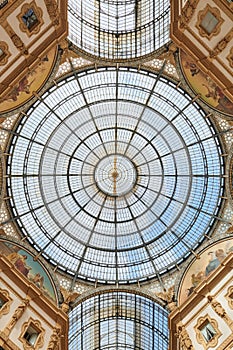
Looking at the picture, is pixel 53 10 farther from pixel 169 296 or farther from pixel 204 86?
pixel 169 296

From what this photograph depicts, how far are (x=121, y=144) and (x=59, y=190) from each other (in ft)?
15.8

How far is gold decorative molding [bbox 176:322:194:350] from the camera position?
72.2ft

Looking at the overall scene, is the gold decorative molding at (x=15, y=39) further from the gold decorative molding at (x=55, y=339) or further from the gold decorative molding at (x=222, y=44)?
the gold decorative molding at (x=55, y=339)

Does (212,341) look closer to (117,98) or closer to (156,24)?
(117,98)

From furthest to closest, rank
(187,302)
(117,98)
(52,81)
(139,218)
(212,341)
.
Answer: (139,218) → (117,98) → (52,81) → (187,302) → (212,341)

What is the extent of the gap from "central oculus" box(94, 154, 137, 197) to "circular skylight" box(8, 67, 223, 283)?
63 millimetres

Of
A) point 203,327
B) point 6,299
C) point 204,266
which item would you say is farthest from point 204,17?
point 6,299

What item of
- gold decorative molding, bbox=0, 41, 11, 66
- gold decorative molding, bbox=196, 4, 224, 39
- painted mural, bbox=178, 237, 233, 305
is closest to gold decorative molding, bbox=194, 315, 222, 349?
painted mural, bbox=178, 237, 233, 305

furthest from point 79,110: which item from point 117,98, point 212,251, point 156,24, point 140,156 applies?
point 212,251

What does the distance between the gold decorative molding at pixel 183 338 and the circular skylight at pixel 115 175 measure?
467 cm

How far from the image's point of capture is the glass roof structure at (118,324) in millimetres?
26927

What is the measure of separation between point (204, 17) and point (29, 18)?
7.41 meters

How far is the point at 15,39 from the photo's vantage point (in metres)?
19.1

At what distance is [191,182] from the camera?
27.7 m
